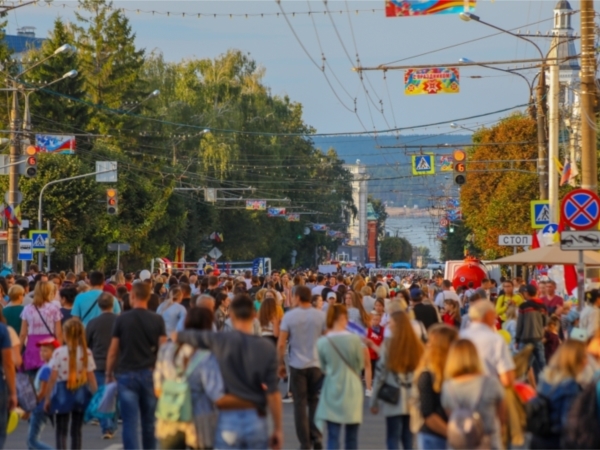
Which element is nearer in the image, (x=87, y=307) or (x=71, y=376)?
(x=71, y=376)

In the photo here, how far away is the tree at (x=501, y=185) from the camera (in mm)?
53000

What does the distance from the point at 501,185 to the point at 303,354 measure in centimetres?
4991

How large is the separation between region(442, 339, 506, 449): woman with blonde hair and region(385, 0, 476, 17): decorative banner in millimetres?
18598

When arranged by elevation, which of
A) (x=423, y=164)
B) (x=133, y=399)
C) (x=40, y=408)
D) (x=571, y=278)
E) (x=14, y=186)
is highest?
(x=423, y=164)

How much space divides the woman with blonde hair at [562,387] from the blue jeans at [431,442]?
607 millimetres

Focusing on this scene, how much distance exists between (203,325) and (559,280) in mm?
18540

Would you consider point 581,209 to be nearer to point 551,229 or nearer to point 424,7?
point 551,229

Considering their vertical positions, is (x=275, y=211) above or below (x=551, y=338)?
above

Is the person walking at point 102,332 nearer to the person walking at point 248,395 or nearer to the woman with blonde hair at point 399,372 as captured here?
the woman with blonde hair at point 399,372

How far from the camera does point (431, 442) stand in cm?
886

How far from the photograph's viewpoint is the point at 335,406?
11.1 meters

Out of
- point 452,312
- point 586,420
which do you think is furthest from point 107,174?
point 586,420

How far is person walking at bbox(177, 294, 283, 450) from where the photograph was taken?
27.6 feet

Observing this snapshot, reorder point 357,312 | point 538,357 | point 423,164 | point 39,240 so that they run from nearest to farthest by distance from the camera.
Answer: point 538,357 < point 357,312 < point 39,240 < point 423,164
